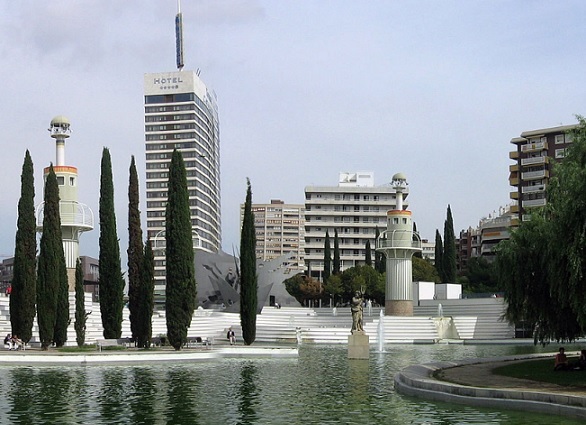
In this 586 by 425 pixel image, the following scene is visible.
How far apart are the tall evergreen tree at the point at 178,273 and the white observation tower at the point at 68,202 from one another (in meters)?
20.2

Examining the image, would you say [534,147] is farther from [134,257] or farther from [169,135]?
[134,257]

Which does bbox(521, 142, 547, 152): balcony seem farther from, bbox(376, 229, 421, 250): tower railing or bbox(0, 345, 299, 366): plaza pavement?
bbox(0, 345, 299, 366): plaza pavement

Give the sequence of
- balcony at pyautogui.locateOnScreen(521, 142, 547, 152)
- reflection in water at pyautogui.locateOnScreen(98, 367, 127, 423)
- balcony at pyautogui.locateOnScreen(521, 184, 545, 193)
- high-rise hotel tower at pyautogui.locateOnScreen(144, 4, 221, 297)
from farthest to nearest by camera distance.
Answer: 1. high-rise hotel tower at pyautogui.locateOnScreen(144, 4, 221, 297)
2. balcony at pyautogui.locateOnScreen(521, 142, 547, 152)
3. balcony at pyautogui.locateOnScreen(521, 184, 545, 193)
4. reflection in water at pyautogui.locateOnScreen(98, 367, 127, 423)

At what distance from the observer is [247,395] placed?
72.5ft

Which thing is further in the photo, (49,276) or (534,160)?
(534,160)

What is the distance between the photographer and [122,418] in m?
18.0

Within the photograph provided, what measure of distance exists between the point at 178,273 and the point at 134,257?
5510 mm

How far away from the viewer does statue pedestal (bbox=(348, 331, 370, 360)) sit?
35.2 meters

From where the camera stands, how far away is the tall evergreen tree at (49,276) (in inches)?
1459

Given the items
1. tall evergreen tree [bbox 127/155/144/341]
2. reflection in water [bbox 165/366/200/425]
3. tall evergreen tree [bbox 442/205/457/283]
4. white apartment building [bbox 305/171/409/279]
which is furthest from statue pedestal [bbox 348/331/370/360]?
white apartment building [bbox 305/171/409/279]

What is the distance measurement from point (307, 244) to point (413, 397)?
342 ft

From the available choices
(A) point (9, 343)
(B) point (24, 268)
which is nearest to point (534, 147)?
(B) point (24, 268)

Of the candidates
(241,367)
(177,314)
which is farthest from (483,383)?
(177,314)

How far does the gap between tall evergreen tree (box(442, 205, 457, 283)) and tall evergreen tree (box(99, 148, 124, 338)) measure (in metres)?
45.7
